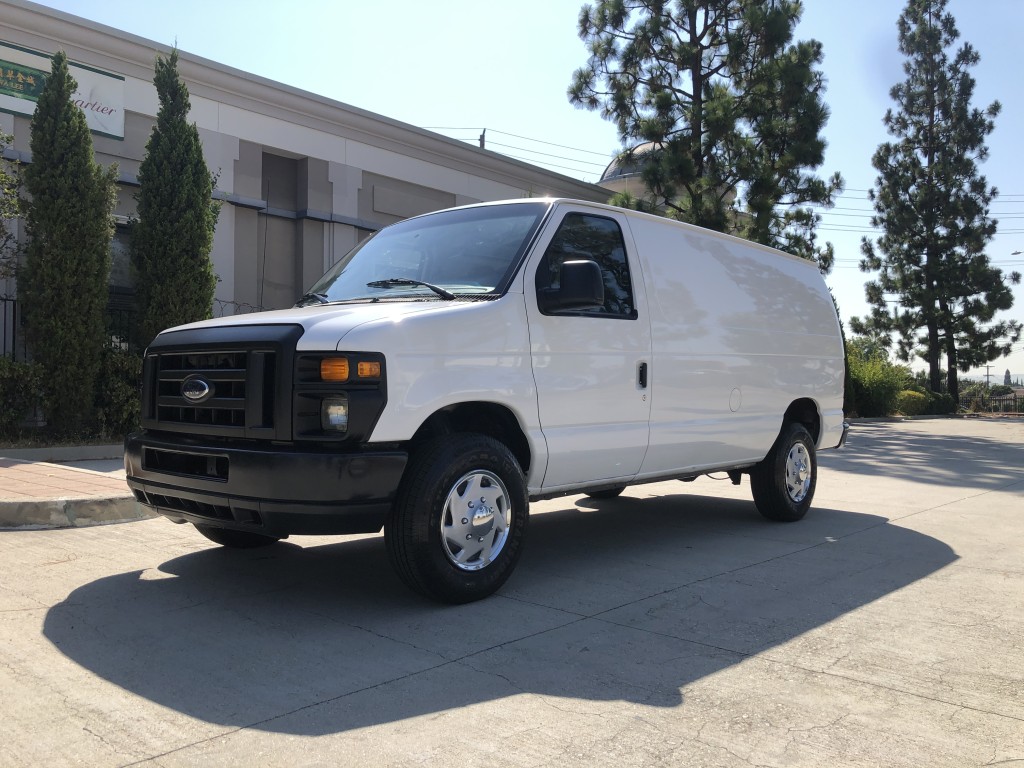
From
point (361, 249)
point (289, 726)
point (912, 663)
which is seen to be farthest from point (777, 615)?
point (361, 249)

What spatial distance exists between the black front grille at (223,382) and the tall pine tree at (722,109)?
1706 centimetres

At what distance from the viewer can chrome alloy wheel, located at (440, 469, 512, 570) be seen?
14.7 feet

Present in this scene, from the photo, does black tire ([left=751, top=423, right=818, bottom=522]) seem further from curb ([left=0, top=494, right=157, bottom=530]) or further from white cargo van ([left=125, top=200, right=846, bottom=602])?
curb ([left=0, top=494, right=157, bottom=530])

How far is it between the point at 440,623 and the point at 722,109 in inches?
741

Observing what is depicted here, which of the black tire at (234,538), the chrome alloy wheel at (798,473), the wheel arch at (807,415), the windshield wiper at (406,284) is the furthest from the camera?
the wheel arch at (807,415)

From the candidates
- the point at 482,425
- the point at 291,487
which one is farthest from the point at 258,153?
the point at 291,487

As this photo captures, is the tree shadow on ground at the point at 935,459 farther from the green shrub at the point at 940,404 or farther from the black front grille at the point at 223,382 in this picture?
the green shrub at the point at 940,404

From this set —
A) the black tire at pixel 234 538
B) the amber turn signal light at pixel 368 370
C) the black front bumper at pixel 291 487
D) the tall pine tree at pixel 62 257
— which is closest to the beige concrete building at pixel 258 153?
the tall pine tree at pixel 62 257

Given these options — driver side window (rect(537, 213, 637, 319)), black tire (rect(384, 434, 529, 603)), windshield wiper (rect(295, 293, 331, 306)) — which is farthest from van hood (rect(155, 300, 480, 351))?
driver side window (rect(537, 213, 637, 319))

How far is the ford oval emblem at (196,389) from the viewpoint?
451 cm

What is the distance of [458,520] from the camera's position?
4512 mm

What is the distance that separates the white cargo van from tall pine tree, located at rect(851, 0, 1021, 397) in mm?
34555

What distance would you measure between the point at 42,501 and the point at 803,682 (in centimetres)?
558

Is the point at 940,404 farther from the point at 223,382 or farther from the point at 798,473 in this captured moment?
the point at 223,382
